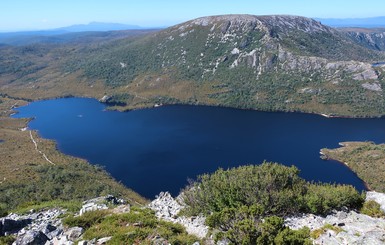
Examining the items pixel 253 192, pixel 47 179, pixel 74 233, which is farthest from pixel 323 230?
pixel 47 179

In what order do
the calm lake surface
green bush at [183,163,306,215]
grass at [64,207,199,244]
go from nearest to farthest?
1. grass at [64,207,199,244]
2. green bush at [183,163,306,215]
3. the calm lake surface

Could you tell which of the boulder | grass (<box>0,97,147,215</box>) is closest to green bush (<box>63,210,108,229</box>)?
the boulder

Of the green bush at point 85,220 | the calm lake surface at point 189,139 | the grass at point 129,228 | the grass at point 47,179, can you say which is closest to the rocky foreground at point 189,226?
the green bush at point 85,220

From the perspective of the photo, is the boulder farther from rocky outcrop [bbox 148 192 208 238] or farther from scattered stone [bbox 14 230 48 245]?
rocky outcrop [bbox 148 192 208 238]

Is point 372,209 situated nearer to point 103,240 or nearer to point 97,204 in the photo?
point 103,240

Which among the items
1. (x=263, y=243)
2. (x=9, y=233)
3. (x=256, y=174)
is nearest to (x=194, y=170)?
(x=256, y=174)
